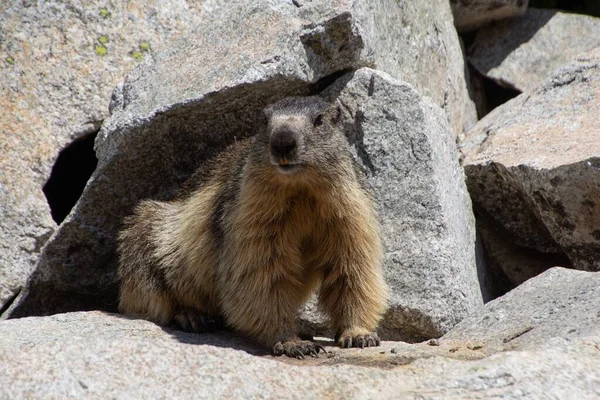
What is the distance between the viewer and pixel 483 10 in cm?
973

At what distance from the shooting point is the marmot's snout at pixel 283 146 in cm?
568

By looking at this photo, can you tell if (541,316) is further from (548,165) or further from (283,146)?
(283,146)

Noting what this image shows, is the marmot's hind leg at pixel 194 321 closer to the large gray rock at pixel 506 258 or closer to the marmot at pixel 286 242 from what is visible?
the marmot at pixel 286 242

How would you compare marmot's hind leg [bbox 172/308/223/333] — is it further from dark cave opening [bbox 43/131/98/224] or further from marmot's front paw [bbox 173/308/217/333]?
dark cave opening [bbox 43/131/98/224]

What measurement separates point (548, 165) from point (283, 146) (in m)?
2.46

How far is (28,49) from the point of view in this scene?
7.74 meters

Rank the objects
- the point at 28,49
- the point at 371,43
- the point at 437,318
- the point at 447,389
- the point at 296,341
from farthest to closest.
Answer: the point at 28,49 → the point at 371,43 → the point at 437,318 → the point at 296,341 → the point at 447,389

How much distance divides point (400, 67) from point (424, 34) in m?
0.68

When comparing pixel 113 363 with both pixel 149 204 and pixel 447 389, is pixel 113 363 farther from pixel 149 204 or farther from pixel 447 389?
pixel 149 204

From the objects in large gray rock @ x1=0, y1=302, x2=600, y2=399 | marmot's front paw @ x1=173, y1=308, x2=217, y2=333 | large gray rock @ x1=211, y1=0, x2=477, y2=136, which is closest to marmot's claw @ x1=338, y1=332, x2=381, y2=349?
large gray rock @ x1=0, y1=302, x2=600, y2=399

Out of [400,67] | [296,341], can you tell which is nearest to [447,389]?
[296,341]

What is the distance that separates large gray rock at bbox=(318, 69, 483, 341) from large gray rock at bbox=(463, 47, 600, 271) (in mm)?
536

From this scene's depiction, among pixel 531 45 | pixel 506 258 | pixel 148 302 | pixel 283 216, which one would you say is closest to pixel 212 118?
pixel 283 216

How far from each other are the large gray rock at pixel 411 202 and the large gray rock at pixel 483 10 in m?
2.85
